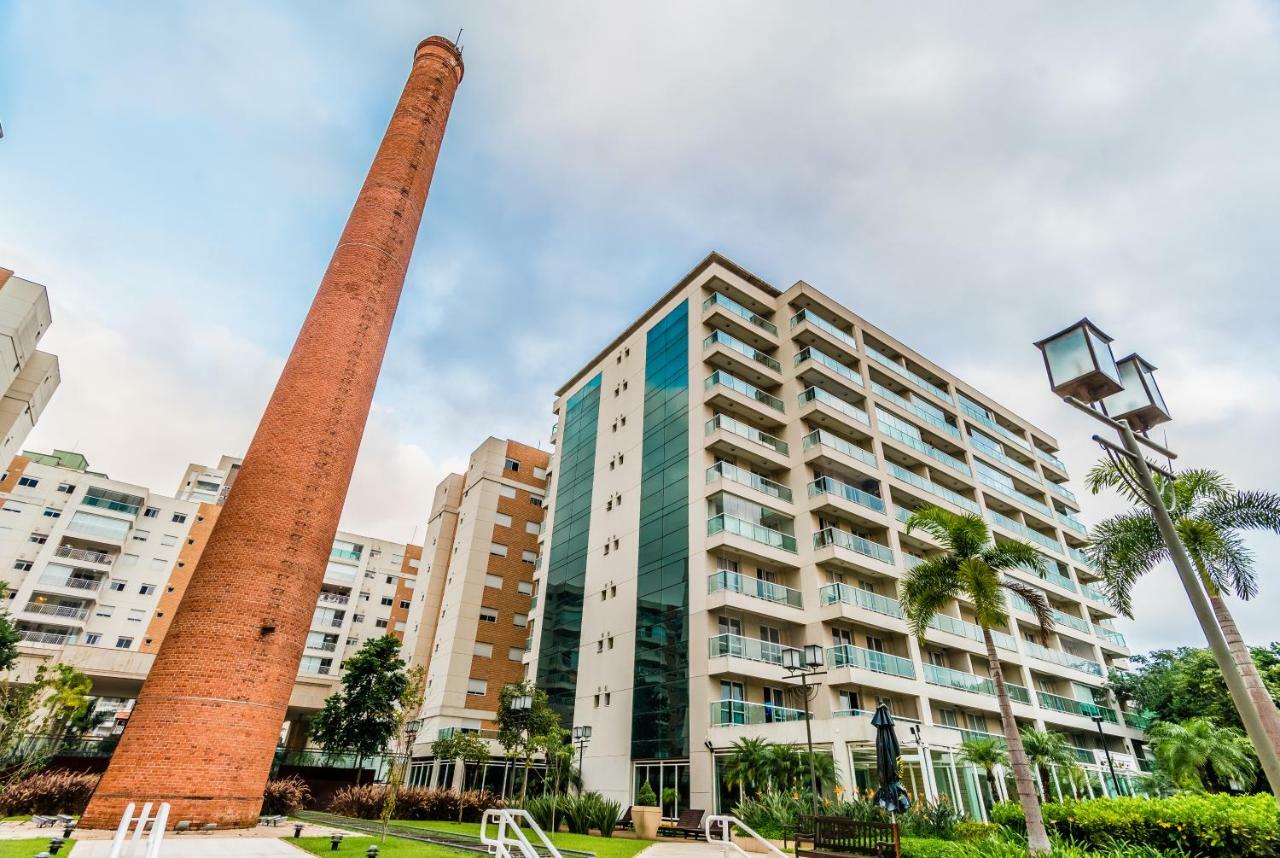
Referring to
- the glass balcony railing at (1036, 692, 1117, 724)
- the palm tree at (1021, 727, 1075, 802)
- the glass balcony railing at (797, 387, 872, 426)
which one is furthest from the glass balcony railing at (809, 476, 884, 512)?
the glass balcony railing at (1036, 692, 1117, 724)

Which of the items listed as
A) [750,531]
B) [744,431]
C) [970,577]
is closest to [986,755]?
[970,577]

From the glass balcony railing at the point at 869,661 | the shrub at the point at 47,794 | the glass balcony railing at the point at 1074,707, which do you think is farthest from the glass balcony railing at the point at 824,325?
the shrub at the point at 47,794

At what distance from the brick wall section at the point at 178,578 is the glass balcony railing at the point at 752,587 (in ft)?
160

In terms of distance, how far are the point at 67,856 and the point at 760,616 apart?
73.8ft

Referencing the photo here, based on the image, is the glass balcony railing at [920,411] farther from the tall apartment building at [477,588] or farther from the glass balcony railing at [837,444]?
the tall apartment building at [477,588]

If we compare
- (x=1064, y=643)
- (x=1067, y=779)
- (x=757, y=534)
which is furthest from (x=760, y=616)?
(x=1064, y=643)

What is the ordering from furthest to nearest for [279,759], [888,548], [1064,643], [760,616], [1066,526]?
[1066,526]
[1064,643]
[279,759]
[888,548]
[760,616]

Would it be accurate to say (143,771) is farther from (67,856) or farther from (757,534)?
(757,534)

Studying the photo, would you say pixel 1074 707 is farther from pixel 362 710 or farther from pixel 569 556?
pixel 362 710

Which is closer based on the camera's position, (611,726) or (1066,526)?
(611,726)

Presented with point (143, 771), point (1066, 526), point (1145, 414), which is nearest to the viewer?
point (1145, 414)

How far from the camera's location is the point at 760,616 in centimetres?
2750

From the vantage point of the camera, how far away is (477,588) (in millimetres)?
41812

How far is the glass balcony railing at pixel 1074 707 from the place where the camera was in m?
33.8
